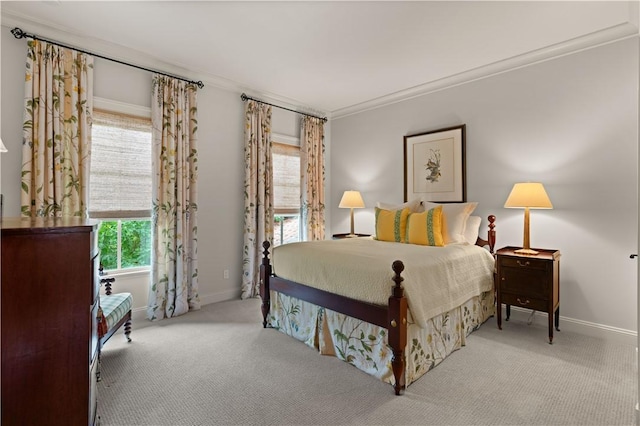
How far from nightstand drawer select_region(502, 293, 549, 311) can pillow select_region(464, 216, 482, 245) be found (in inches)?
26.6

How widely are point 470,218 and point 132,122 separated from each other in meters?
3.89

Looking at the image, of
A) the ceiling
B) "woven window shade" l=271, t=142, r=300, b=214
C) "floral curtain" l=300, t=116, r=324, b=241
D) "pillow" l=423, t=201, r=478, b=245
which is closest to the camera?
the ceiling

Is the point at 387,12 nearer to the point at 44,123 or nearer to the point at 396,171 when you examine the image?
the point at 396,171

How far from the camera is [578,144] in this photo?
3.08 metres

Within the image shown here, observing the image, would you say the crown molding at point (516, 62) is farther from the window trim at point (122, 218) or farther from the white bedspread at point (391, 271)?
the window trim at point (122, 218)

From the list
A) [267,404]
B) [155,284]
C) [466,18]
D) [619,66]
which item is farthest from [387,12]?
[155,284]

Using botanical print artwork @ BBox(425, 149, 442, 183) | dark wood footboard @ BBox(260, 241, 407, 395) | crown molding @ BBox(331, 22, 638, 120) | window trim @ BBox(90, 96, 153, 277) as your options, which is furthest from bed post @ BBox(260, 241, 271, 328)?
crown molding @ BBox(331, 22, 638, 120)

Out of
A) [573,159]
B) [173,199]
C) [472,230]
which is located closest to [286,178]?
[173,199]

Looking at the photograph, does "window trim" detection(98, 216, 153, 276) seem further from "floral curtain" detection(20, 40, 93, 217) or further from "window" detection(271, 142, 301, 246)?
"window" detection(271, 142, 301, 246)

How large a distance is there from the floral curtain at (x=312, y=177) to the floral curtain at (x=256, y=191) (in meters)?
0.71

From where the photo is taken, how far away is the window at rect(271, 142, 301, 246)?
475 cm

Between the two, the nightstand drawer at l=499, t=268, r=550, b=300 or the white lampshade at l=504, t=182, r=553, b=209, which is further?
the white lampshade at l=504, t=182, r=553, b=209

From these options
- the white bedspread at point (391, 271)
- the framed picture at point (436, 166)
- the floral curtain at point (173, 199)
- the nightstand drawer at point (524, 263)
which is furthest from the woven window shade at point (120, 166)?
the nightstand drawer at point (524, 263)

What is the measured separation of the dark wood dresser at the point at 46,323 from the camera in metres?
1.12
